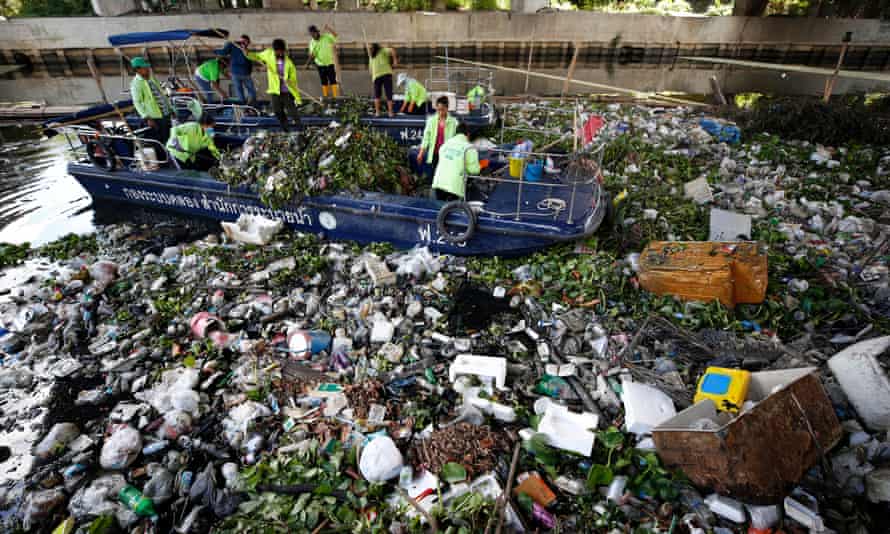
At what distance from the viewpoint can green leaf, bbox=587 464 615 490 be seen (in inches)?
110

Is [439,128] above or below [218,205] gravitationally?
above

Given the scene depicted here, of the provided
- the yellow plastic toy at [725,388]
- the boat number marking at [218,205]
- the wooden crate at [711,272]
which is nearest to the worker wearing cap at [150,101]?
the boat number marking at [218,205]

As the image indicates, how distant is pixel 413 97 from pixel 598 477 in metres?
7.18

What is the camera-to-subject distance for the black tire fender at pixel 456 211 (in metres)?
4.93

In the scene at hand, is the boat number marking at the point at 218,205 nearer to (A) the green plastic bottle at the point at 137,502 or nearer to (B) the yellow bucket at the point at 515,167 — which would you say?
(B) the yellow bucket at the point at 515,167

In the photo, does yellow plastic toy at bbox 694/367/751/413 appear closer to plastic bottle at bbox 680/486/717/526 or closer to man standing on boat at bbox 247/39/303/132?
plastic bottle at bbox 680/486/717/526

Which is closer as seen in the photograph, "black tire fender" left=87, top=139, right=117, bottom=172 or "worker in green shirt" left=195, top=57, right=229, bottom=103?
"black tire fender" left=87, top=139, right=117, bottom=172

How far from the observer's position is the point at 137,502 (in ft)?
9.46

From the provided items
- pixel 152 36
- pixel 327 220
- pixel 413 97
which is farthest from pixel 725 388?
pixel 152 36

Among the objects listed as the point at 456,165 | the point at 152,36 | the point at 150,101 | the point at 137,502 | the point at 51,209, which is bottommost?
the point at 51,209

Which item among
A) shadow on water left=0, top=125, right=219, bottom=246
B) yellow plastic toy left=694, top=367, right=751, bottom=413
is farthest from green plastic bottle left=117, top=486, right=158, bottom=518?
shadow on water left=0, top=125, right=219, bottom=246

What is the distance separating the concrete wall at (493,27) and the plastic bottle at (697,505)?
15755 millimetres

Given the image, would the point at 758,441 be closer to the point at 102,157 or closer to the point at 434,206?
the point at 434,206

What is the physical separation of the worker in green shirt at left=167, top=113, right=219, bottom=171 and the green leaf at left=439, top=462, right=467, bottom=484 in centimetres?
617
